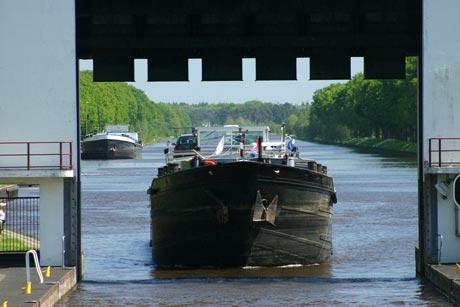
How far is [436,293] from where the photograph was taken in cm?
2642

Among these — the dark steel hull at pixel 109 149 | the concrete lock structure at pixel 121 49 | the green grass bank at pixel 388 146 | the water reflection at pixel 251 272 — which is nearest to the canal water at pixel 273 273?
the water reflection at pixel 251 272

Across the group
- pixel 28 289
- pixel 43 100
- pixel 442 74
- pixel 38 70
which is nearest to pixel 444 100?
pixel 442 74

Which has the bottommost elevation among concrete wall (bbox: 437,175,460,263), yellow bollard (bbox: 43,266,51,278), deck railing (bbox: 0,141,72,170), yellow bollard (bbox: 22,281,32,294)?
yellow bollard (bbox: 43,266,51,278)

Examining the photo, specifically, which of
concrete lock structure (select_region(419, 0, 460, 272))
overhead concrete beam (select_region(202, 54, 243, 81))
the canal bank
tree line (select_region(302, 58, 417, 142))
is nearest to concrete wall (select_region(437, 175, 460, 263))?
concrete lock structure (select_region(419, 0, 460, 272))

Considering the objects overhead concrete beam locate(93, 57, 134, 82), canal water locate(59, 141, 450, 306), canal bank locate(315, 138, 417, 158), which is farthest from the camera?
canal bank locate(315, 138, 417, 158)

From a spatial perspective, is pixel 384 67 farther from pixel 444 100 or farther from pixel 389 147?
pixel 389 147

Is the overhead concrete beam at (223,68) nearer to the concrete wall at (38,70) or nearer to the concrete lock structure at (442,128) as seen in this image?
the concrete wall at (38,70)

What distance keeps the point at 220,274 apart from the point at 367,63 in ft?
20.7

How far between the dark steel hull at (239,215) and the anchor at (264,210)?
37 mm

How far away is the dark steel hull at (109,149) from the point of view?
454 ft

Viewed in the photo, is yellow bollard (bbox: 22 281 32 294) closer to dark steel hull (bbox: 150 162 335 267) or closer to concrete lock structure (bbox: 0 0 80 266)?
concrete lock structure (bbox: 0 0 80 266)

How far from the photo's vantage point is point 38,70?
91.3 ft

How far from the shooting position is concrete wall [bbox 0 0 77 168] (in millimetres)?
27719

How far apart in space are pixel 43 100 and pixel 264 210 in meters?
6.64
